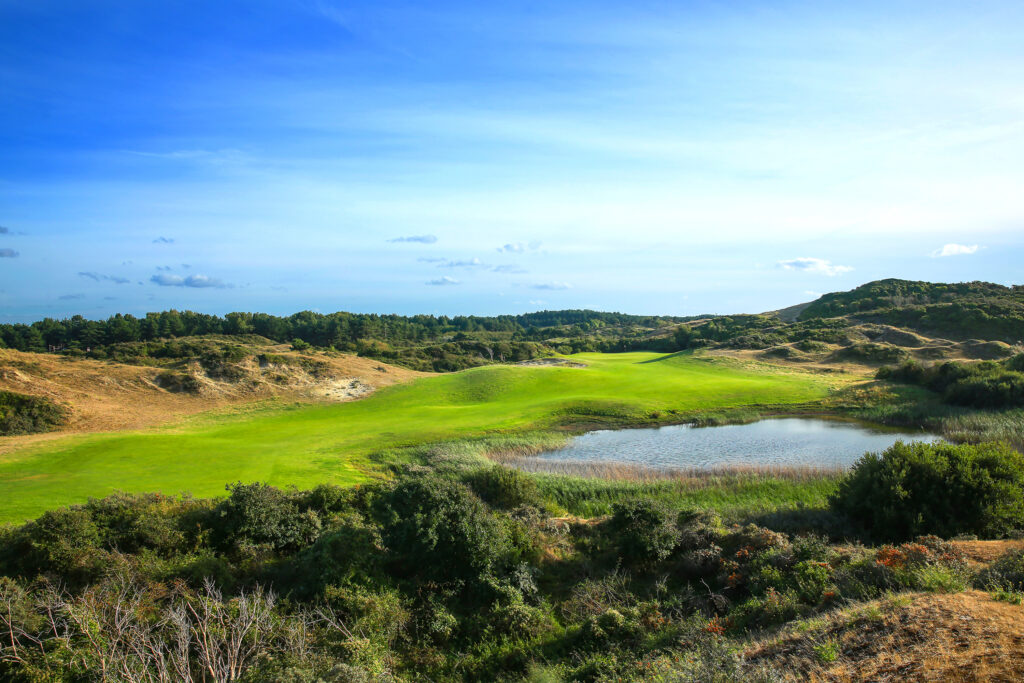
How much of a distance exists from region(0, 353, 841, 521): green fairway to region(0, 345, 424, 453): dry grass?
2638 millimetres

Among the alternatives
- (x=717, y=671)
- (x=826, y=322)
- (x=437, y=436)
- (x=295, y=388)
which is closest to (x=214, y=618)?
(x=717, y=671)

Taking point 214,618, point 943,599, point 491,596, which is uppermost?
point 943,599

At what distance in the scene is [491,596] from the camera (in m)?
Result: 13.0

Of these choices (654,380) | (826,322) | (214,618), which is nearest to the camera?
(214,618)

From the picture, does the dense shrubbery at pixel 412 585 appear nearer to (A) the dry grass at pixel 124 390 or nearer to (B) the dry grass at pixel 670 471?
(B) the dry grass at pixel 670 471

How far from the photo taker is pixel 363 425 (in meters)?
33.8

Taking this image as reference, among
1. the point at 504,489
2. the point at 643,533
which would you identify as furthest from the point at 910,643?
the point at 504,489

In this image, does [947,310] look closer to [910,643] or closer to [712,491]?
[712,491]

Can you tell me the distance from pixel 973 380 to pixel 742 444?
60.8 ft

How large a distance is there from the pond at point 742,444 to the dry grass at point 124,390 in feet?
76.6

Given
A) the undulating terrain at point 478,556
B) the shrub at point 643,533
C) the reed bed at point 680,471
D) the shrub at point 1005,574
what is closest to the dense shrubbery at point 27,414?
the undulating terrain at point 478,556

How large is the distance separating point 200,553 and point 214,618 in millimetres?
4319

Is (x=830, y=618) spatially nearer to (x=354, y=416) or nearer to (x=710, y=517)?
(x=710, y=517)

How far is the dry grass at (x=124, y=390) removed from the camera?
31.8m
